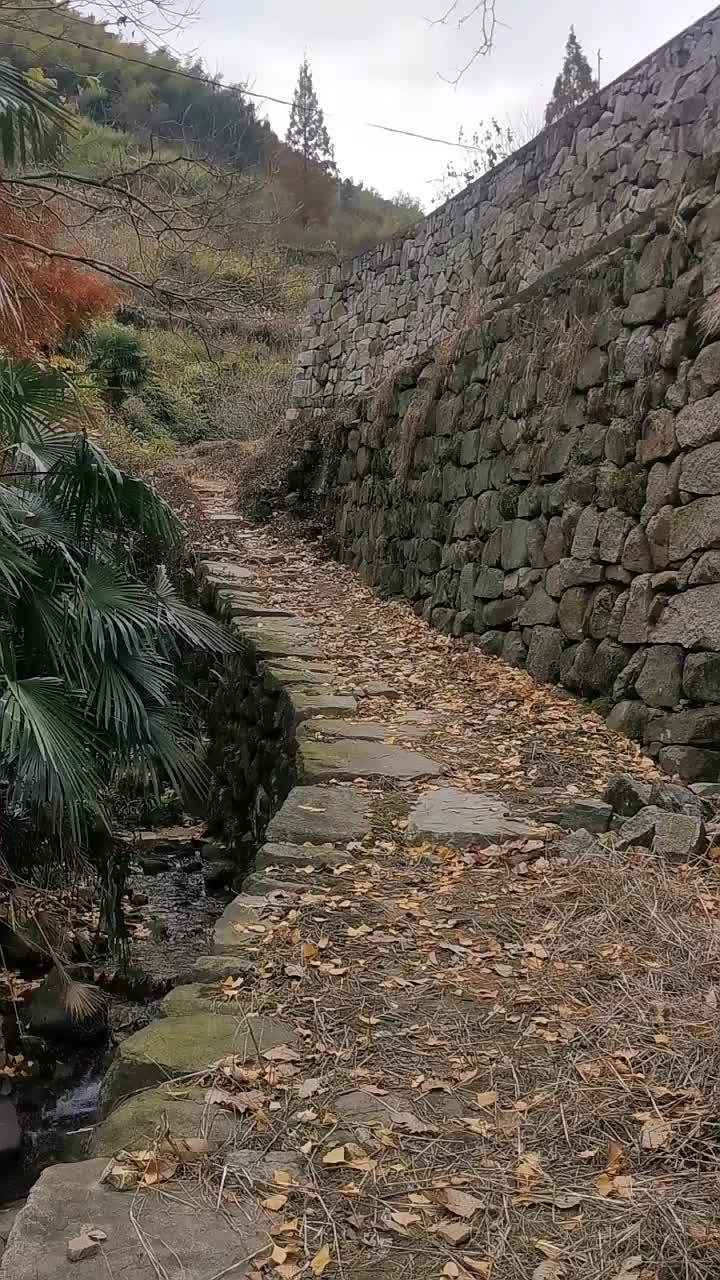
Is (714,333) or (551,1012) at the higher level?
(714,333)

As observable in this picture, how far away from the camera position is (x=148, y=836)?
743 cm

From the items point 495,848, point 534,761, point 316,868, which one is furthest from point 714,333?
point 316,868

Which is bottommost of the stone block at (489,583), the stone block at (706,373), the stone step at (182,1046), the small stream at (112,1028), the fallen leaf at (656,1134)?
the small stream at (112,1028)

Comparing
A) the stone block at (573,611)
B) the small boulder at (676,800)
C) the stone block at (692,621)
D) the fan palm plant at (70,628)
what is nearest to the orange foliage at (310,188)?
the fan palm plant at (70,628)

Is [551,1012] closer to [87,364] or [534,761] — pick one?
[534,761]

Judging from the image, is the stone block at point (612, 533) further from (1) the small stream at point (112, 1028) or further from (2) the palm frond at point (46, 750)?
(1) the small stream at point (112, 1028)

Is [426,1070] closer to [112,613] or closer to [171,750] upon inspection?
[171,750]

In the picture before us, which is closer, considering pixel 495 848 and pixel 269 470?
pixel 495 848

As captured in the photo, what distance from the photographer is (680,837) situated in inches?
131

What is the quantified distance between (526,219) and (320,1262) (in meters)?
7.86

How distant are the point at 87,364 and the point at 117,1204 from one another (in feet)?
50.8

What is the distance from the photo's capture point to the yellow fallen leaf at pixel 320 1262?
168 cm

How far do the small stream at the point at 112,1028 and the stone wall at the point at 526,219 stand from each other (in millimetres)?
4696

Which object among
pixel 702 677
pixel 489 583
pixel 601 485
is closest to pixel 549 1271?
pixel 702 677
